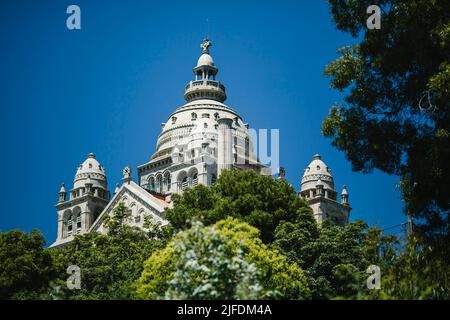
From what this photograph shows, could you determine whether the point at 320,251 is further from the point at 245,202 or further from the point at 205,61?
the point at 205,61

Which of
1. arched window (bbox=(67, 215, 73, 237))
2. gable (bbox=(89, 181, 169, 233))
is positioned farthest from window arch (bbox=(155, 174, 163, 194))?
arched window (bbox=(67, 215, 73, 237))

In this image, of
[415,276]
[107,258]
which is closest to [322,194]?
[107,258]

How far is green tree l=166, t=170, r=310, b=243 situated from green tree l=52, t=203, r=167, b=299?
10.1ft

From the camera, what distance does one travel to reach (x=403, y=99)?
3741 centimetres

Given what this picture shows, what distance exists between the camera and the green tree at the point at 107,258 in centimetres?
5444

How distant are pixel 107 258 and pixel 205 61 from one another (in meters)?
73.9

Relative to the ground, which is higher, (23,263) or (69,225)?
(69,225)

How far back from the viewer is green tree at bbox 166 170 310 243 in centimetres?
5675

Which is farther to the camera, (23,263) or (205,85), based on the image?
(205,85)

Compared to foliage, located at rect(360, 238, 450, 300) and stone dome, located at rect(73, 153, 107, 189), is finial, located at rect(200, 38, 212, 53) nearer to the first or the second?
stone dome, located at rect(73, 153, 107, 189)

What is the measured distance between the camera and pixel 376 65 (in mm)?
37000

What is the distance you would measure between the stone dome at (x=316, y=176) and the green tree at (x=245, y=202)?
46.3 metres

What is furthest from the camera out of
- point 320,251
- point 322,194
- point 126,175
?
point 322,194
